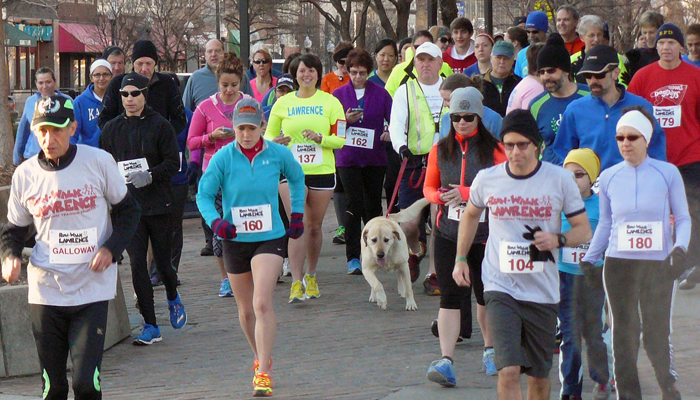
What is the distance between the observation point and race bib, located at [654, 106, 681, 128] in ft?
27.2

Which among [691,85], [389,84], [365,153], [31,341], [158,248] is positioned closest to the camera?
[31,341]

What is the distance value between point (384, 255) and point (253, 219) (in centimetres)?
243

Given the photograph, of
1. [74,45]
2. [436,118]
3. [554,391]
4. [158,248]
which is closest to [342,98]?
[436,118]

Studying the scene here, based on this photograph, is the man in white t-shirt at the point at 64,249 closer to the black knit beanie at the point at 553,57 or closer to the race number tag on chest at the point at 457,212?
the race number tag on chest at the point at 457,212

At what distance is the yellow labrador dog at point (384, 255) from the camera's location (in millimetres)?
8500

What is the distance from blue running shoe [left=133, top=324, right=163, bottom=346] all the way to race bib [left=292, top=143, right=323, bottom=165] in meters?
2.16

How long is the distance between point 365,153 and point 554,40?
9.83 feet

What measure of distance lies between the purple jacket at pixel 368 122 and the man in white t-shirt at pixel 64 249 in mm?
4808

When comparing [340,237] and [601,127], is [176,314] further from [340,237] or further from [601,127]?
[340,237]

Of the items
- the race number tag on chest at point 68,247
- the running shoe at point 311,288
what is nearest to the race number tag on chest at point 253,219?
the race number tag on chest at point 68,247

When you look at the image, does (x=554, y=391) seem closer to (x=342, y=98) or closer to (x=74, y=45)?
(x=342, y=98)

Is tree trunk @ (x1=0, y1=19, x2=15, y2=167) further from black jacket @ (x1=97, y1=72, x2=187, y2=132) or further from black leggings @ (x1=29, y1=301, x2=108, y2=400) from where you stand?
black leggings @ (x1=29, y1=301, x2=108, y2=400)

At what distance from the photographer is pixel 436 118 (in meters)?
8.91

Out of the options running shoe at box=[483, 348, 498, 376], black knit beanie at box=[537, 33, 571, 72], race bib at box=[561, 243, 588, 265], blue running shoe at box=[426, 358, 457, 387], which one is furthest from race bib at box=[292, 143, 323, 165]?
race bib at box=[561, 243, 588, 265]
